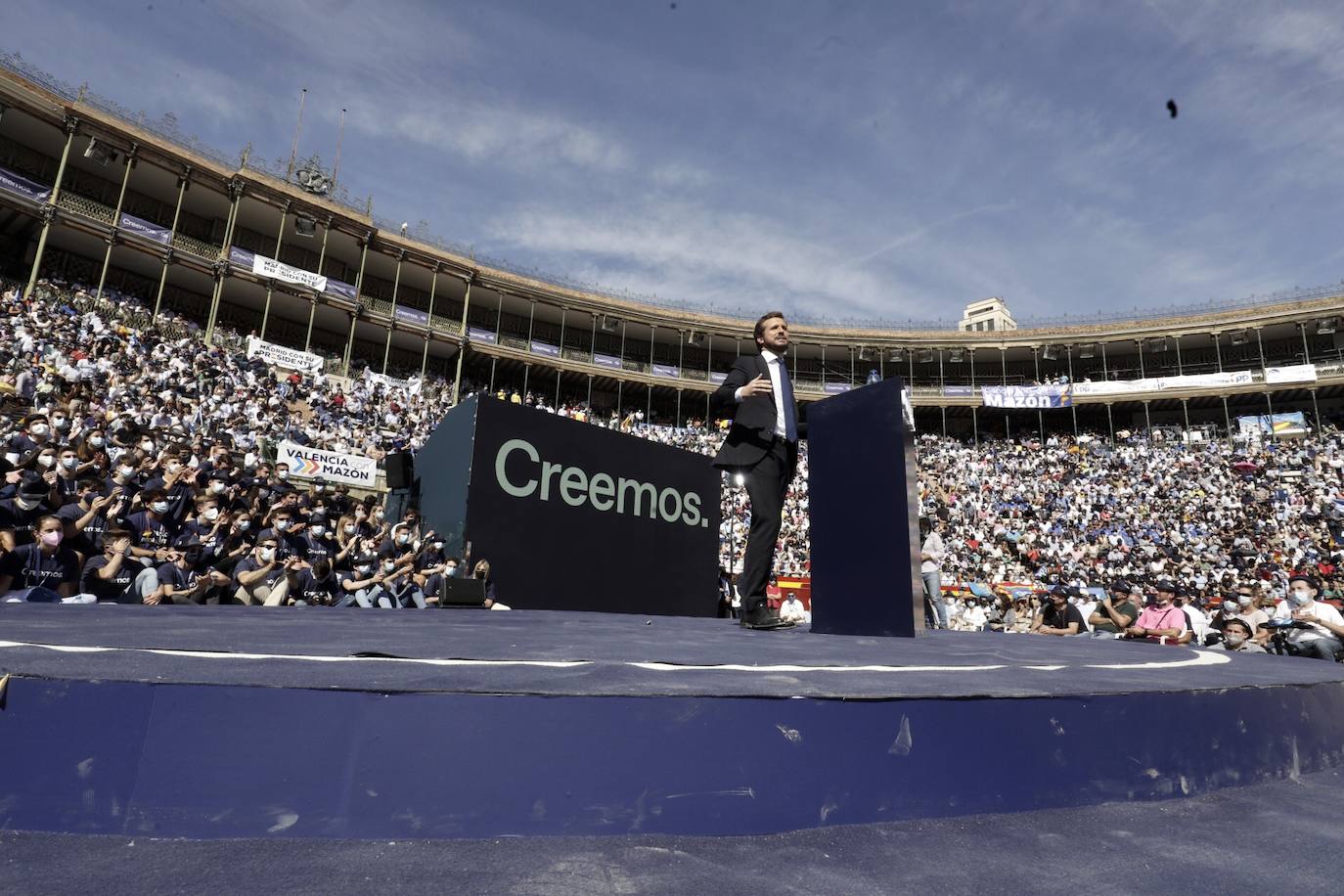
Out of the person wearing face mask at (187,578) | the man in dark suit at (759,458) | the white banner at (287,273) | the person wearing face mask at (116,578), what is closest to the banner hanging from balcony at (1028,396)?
the white banner at (287,273)

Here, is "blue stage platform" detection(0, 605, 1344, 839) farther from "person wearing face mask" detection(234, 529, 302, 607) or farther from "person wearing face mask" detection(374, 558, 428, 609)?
"person wearing face mask" detection(374, 558, 428, 609)

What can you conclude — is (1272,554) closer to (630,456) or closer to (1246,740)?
(630,456)

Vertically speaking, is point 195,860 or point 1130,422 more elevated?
point 1130,422

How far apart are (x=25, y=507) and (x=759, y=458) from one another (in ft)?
21.0

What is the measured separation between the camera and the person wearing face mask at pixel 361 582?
293 inches

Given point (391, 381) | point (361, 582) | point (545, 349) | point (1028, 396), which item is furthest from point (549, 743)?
point (1028, 396)

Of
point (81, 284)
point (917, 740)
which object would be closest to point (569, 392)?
point (81, 284)

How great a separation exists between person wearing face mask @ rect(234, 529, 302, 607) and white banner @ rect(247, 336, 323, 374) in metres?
18.8

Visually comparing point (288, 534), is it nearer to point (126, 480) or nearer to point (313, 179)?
point (126, 480)

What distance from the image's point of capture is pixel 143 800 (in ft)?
4.03

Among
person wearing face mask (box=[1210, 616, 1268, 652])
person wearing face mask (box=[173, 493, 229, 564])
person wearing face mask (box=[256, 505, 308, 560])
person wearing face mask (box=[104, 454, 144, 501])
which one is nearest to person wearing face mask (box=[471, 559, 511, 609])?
person wearing face mask (box=[256, 505, 308, 560])

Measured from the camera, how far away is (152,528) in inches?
283

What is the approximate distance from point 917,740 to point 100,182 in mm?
32963

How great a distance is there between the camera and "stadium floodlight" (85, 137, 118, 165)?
22.5 m
